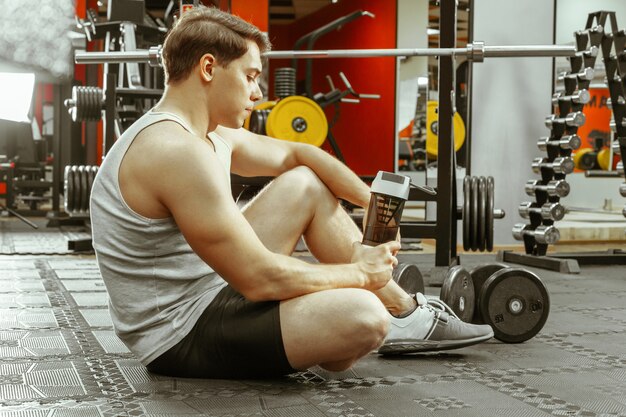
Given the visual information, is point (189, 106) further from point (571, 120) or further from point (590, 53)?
point (590, 53)

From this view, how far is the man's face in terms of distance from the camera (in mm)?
1690

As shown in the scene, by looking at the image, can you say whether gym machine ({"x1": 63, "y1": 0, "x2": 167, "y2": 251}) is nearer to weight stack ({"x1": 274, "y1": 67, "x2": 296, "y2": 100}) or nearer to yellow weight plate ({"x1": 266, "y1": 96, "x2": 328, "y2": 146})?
yellow weight plate ({"x1": 266, "y1": 96, "x2": 328, "y2": 146})

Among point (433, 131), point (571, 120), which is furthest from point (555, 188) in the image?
point (433, 131)

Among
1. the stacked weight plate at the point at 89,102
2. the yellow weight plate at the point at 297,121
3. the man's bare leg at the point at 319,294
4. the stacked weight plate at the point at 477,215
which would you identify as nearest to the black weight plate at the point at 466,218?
the stacked weight plate at the point at 477,215

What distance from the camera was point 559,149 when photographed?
4785mm

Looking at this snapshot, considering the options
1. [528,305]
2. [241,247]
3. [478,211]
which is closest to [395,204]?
[241,247]

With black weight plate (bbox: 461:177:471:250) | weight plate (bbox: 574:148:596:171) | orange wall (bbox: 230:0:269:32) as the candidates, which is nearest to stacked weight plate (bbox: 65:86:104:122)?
black weight plate (bbox: 461:177:471:250)

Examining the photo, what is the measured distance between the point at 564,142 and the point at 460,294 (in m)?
2.67

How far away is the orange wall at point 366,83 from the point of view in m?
10.6

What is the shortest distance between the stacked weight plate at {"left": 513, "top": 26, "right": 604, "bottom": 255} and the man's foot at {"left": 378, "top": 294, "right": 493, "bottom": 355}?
2787mm

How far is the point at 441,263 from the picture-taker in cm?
367

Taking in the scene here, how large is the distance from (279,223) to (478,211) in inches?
81.5

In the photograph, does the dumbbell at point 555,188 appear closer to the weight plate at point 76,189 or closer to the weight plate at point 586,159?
the weight plate at point 76,189

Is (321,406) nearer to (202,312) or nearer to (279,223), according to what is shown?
(202,312)
